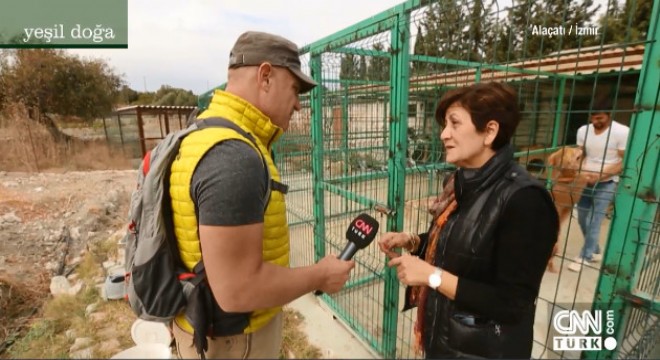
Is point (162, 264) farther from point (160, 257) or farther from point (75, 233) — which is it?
point (75, 233)

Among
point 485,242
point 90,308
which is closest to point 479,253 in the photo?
point 485,242

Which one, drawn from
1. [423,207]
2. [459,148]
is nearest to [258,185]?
[459,148]

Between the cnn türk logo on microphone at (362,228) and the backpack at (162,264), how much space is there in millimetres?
600

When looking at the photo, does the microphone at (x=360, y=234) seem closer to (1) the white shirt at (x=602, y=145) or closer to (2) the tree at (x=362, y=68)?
(2) the tree at (x=362, y=68)

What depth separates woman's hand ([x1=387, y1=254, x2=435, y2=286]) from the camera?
4.14ft

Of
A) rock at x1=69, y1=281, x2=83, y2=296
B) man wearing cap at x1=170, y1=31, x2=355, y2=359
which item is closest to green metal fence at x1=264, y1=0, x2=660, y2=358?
man wearing cap at x1=170, y1=31, x2=355, y2=359

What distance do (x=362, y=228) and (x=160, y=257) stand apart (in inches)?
31.5

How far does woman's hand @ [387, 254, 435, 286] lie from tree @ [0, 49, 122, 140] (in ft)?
56.7

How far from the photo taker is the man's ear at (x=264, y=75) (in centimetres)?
123

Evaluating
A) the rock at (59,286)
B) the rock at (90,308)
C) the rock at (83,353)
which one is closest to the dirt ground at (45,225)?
the rock at (59,286)

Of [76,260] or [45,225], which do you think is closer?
[76,260]

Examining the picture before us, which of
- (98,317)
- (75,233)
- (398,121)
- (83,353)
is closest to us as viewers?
(398,121)

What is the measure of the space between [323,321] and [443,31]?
263 cm

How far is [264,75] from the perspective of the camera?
1.25 m
